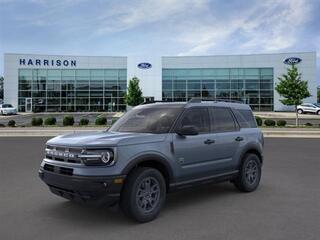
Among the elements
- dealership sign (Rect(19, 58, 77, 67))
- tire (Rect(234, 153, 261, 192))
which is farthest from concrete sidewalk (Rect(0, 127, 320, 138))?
dealership sign (Rect(19, 58, 77, 67))

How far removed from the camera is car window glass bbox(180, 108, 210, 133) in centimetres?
662

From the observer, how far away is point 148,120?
261 inches

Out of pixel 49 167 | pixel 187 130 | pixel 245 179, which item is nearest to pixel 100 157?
pixel 49 167

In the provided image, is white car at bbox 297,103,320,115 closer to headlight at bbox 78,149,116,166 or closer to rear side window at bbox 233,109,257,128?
rear side window at bbox 233,109,257,128

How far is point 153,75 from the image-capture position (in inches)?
2382

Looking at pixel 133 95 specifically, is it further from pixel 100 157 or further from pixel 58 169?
pixel 100 157

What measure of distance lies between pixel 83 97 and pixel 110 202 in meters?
57.0

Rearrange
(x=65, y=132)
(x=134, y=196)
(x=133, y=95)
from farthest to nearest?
(x=133, y=95)
(x=65, y=132)
(x=134, y=196)

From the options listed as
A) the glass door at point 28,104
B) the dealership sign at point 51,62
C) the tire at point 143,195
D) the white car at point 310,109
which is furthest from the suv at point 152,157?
the glass door at point 28,104

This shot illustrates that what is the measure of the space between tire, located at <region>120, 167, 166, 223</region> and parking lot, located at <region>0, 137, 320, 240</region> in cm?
17

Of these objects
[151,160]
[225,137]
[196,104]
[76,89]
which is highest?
[76,89]

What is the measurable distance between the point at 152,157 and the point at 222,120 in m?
2.12

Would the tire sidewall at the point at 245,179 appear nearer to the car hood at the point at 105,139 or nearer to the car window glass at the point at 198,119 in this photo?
the car window glass at the point at 198,119

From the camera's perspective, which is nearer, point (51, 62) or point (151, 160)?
point (151, 160)
